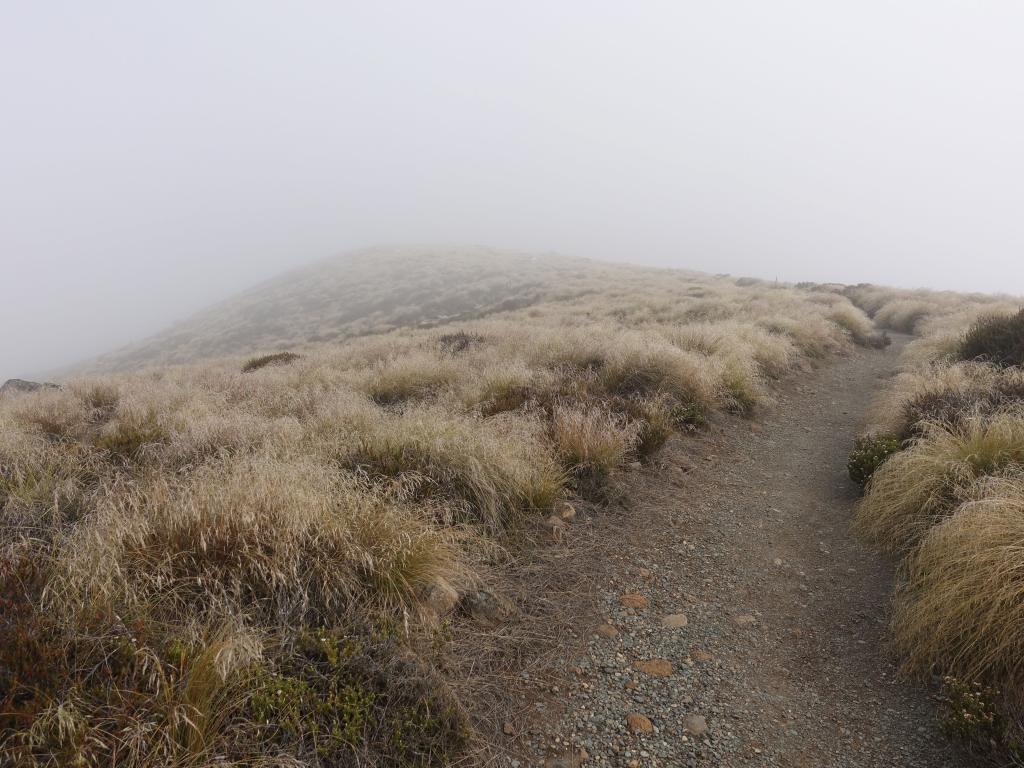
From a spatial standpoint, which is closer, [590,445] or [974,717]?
[974,717]

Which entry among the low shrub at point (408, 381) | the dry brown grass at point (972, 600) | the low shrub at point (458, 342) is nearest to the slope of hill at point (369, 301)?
the low shrub at point (458, 342)

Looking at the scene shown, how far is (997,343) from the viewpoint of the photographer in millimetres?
9406

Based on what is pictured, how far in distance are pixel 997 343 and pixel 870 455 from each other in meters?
5.86

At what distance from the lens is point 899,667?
3.49m

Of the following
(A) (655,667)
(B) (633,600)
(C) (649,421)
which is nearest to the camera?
(A) (655,667)

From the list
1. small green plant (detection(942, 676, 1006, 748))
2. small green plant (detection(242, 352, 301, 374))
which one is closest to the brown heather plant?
small green plant (detection(942, 676, 1006, 748))

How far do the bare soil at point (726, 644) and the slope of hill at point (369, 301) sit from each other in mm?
29380

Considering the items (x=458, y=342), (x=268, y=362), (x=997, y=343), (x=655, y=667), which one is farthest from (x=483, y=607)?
(x=268, y=362)

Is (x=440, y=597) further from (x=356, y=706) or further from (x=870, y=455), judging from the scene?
(x=870, y=455)

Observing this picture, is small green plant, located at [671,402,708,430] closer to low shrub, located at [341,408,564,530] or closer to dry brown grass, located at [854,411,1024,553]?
dry brown grass, located at [854,411,1024,553]

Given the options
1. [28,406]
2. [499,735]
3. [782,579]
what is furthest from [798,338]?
[28,406]

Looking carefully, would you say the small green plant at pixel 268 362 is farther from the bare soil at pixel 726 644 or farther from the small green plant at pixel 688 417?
the bare soil at pixel 726 644

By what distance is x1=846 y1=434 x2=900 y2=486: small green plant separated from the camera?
241 inches

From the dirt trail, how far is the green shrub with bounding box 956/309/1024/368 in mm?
5041
